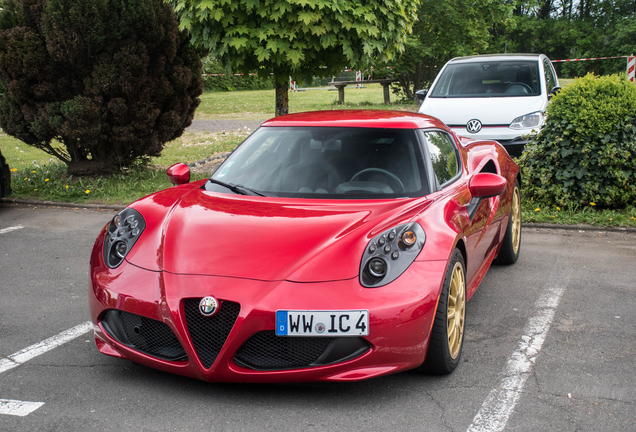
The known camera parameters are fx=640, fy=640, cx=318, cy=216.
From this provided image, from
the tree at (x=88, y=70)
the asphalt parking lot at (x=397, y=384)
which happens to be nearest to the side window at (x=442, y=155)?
the asphalt parking lot at (x=397, y=384)

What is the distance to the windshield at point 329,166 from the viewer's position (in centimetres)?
376

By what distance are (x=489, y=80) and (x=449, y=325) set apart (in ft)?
24.3

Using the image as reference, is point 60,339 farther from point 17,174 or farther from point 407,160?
point 17,174

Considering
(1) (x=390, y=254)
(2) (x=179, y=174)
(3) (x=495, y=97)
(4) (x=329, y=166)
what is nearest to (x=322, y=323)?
(1) (x=390, y=254)

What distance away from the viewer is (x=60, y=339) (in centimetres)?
383

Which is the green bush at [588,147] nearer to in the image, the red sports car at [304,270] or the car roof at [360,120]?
the car roof at [360,120]

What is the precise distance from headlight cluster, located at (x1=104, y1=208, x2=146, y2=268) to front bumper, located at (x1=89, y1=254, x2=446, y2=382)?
37 cm

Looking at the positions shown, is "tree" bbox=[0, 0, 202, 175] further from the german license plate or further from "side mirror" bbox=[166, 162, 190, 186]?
the german license plate

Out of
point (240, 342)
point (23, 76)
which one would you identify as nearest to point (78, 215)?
point (23, 76)

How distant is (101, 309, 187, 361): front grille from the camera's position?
2.94 m

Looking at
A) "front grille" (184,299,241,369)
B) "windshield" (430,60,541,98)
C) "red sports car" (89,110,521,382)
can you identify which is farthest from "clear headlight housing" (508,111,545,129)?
"front grille" (184,299,241,369)

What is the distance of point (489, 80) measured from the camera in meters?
9.88

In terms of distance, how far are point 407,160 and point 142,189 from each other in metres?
5.55

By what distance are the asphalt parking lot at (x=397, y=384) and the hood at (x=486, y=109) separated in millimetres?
4419
